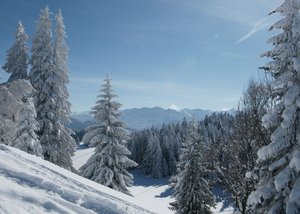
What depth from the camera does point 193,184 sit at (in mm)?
27781

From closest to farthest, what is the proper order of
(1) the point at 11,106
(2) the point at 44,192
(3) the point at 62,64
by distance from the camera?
1. (2) the point at 44,192
2. (1) the point at 11,106
3. (3) the point at 62,64

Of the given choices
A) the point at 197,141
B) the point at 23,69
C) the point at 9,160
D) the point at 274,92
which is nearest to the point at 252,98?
the point at 197,141

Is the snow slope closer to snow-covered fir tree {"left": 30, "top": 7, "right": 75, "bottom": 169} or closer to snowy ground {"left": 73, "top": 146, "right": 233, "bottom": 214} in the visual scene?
snow-covered fir tree {"left": 30, "top": 7, "right": 75, "bottom": 169}

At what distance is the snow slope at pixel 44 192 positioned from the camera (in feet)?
32.2

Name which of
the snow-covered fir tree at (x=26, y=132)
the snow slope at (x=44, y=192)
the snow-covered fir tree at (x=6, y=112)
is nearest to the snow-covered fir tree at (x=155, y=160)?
the snow-covered fir tree at (x=26, y=132)

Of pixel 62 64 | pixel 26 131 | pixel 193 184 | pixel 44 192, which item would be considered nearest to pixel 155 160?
pixel 62 64

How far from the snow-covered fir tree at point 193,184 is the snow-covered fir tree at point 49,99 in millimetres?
9972

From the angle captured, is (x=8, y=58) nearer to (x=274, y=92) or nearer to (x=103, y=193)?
(x=103, y=193)

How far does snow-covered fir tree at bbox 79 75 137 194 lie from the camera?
2647cm

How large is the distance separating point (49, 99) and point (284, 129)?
22.8 m

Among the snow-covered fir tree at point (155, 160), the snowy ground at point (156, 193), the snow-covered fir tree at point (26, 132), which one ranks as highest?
the snow-covered fir tree at point (26, 132)

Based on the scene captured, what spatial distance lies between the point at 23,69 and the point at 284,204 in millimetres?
26856

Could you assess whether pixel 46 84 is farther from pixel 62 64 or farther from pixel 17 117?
pixel 17 117

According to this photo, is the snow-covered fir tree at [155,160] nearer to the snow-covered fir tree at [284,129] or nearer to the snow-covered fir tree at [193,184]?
the snow-covered fir tree at [193,184]
